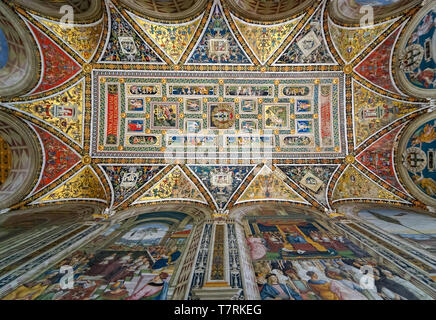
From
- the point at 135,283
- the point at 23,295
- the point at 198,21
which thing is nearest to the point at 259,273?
the point at 135,283

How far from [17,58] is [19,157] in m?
3.88

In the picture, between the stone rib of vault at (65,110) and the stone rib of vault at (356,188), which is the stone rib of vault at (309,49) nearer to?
the stone rib of vault at (356,188)

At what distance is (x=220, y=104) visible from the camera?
10336 millimetres

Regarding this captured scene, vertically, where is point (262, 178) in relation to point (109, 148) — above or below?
below

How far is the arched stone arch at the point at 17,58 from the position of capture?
7836 millimetres

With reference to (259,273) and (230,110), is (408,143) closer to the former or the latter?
(230,110)

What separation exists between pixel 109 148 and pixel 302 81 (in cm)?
938

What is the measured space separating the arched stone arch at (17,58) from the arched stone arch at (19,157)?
44.7 inches

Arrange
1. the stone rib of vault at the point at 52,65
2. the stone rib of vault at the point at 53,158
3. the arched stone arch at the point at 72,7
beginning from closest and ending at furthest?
the arched stone arch at the point at 72,7, the stone rib of vault at the point at 52,65, the stone rib of vault at the point at 53,158

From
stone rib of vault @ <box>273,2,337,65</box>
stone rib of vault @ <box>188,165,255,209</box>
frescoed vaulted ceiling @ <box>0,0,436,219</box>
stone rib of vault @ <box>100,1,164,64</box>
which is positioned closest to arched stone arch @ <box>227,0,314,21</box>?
frescoed vaulted ceiling @ <box>0,0,436,219</box>

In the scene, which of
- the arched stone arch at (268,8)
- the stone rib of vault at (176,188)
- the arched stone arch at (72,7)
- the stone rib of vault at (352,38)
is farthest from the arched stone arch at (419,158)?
the arched stone arch at (72,7)

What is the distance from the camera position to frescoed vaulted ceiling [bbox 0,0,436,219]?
8.77m

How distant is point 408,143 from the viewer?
8656 millimetres

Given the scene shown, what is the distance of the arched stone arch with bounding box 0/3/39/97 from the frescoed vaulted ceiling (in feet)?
0.19
